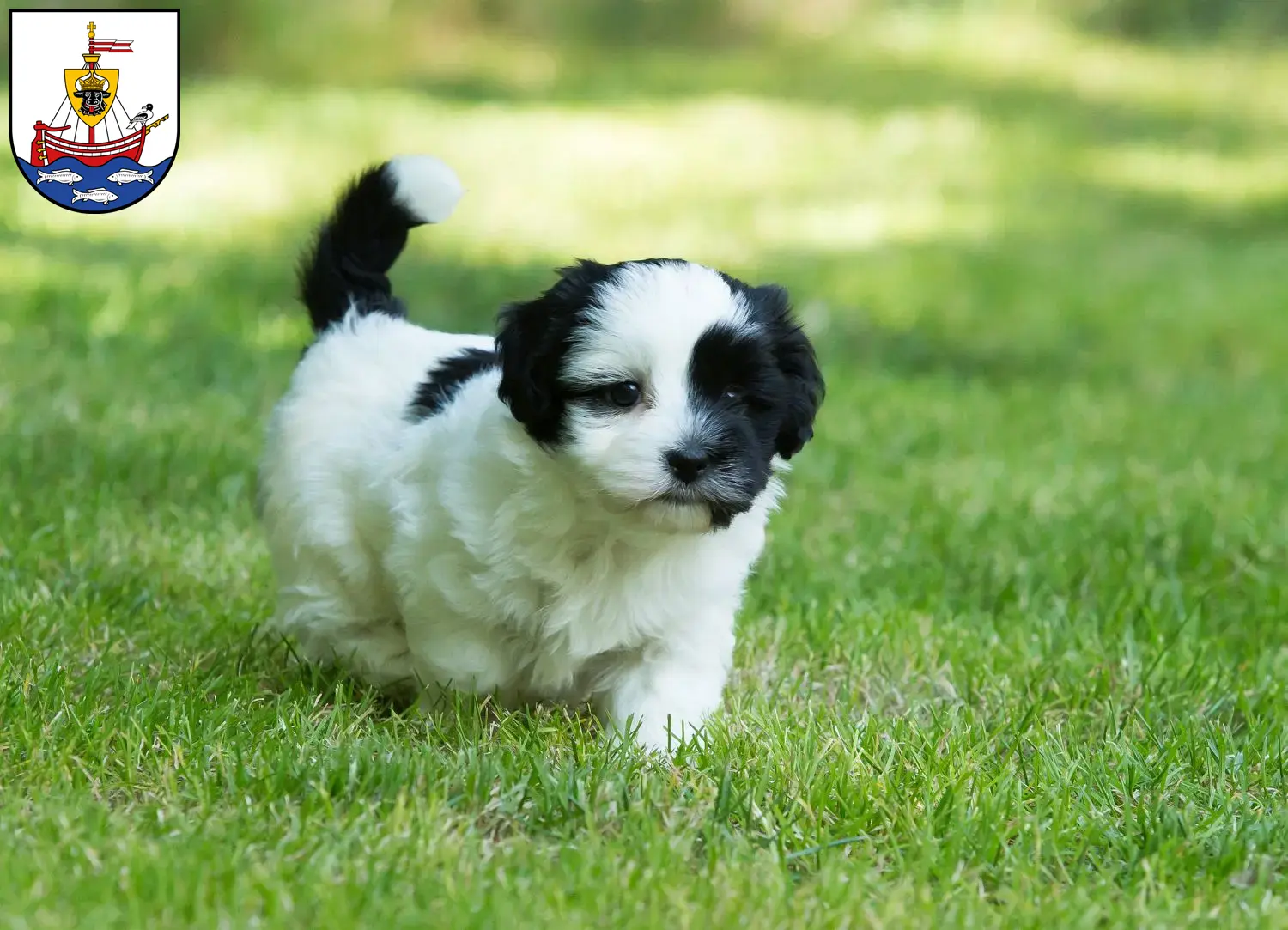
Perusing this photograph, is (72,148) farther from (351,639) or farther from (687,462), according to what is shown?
(687,462)

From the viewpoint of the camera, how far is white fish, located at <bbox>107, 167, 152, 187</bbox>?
6074 millimetres

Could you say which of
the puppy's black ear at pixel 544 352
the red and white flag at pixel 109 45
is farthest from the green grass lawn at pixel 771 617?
the red and white flag at pixel 109 45

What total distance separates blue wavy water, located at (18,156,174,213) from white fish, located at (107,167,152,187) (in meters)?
0.02

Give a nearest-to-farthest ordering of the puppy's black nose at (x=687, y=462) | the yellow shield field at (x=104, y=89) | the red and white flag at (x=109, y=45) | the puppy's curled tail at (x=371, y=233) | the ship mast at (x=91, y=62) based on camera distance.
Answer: the puppy's black nose at (x=687, y=462) → the puppy's curled tail at (x=371, y=233) → the yellow shield field at (x=104, y=89) → the ship mast at (x=91, y=62) → the red and white flag at (x=109, y=45)

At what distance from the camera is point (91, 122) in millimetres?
5277

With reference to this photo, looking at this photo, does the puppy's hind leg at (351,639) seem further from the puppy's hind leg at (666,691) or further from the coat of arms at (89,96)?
the coat of arms at (89,96)

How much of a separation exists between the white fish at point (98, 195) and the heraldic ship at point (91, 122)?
1.57 ft

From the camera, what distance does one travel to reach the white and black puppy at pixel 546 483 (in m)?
2.69

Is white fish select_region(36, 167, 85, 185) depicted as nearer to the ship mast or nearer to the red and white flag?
the ship mast

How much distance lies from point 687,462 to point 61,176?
13.0 feet

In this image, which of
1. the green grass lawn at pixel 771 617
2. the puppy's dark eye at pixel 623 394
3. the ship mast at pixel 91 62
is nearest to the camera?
the green grass lawn at pixel 771 617

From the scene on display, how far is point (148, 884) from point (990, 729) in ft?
5.89

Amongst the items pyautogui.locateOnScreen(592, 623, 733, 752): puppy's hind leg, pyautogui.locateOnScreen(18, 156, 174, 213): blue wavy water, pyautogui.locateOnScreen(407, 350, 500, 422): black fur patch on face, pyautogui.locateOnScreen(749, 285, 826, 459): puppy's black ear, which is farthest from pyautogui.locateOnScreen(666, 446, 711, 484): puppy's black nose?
pyautogui.locateOnScreen(18, 156, 174, 213): blue wavy water

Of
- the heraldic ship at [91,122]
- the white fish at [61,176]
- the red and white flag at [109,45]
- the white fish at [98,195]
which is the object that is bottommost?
the white fish at [98,195]
